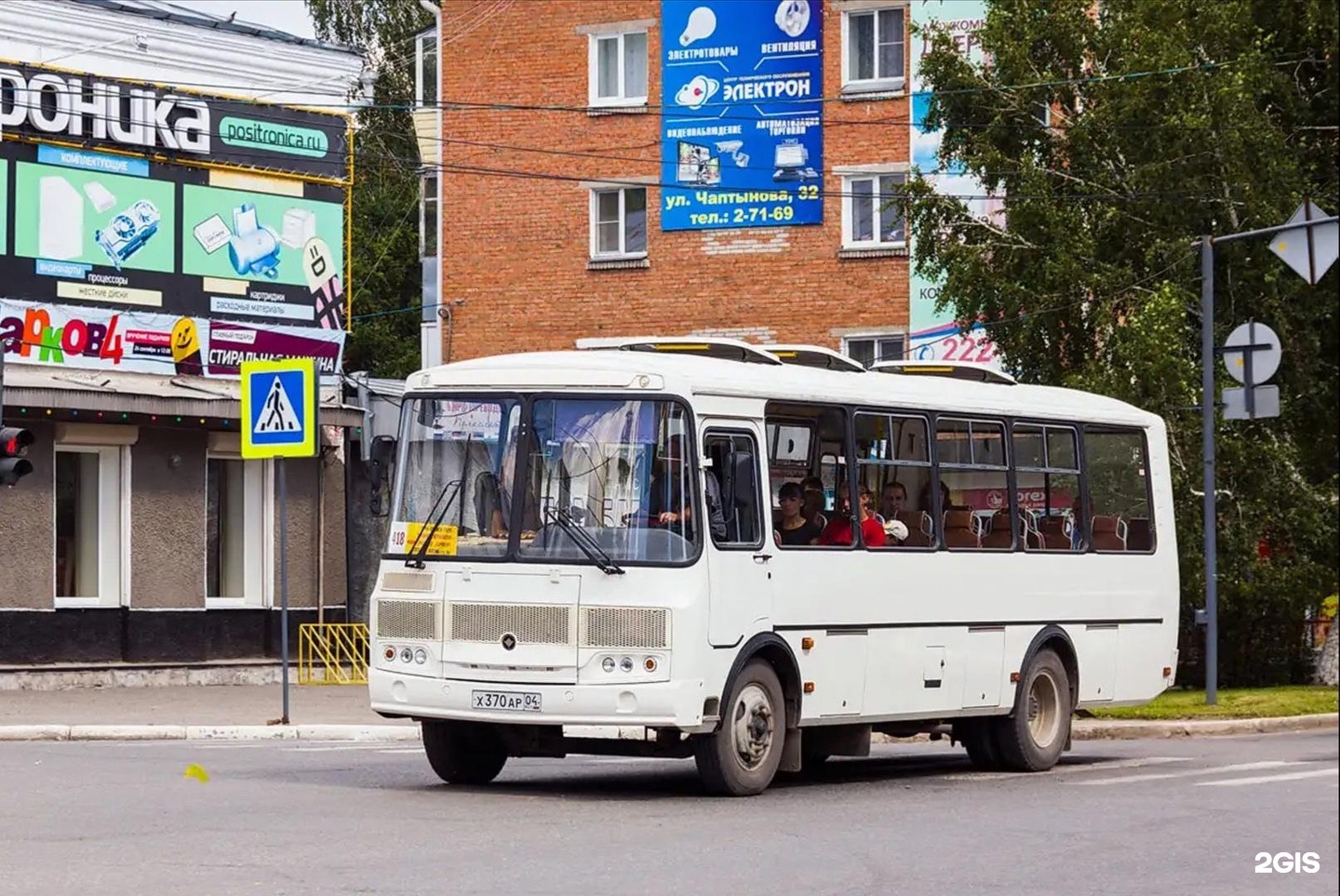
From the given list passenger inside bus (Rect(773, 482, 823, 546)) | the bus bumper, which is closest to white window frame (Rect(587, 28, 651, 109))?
passenger inside bus (Rect(773, 482, 823, 546))

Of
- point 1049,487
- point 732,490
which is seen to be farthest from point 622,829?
point 1049,487

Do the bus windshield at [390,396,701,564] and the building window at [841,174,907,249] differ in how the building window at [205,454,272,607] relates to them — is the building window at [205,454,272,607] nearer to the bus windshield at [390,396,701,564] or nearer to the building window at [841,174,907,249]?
the bus windshield at [390,396,701,564]

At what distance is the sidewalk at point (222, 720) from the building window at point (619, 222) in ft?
65.8

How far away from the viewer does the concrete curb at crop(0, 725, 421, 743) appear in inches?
773

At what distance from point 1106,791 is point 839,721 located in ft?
5.93

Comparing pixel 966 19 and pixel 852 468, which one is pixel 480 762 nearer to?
pixel 852 468

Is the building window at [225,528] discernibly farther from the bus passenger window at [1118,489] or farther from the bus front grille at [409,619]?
the bus front grille at [409,619]

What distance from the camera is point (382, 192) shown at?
5816 centimetres

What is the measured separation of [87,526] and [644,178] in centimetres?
1929

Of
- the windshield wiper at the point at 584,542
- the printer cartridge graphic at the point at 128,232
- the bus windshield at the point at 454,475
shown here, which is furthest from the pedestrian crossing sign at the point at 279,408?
the printer cartridge graphic at the point at 128,232

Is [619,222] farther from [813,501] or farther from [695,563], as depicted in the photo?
[695,563]

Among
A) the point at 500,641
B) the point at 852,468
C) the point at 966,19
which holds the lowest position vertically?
the point at 500,641

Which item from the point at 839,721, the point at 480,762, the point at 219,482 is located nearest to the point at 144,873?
the point at 480,762

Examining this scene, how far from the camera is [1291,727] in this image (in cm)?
2147
